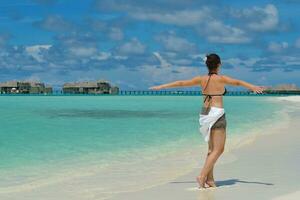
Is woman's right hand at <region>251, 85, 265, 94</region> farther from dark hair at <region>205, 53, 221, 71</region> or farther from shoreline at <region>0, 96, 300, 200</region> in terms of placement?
shoreline at <region>0, 96, 300, 200</region>

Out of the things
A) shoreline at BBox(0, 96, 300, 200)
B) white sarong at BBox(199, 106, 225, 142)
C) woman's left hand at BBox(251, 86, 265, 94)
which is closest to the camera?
woman's left hand at BBox(251, 86, 265, 94)

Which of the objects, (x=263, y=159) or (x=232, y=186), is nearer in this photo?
(x=232, y=186)

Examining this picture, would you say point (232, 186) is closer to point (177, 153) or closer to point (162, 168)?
point (162, 168)

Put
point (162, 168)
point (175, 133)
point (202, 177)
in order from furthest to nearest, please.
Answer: point (175, 133) → point (162, 168) → point (202, 177)

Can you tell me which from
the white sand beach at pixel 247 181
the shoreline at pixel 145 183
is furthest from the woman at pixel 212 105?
the shoreline at pixel 145 183

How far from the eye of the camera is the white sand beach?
298 inches

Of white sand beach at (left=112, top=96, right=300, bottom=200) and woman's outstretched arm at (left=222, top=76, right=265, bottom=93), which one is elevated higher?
woman's outstretched arm at (left=222, top=76, right=265, bottom=93)

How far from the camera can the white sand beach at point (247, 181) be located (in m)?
7.56

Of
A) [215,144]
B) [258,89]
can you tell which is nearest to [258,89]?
[258,89]

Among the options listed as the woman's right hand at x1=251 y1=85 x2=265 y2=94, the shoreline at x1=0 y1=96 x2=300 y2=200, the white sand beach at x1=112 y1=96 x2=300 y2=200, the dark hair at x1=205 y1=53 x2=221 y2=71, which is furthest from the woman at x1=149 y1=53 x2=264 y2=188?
the shoreline at x1=0 y1=96 x2=300 y2=200

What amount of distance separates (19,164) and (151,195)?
5.08 metres

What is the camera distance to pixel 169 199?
7387 mm

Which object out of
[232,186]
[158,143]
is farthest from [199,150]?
[232,186]

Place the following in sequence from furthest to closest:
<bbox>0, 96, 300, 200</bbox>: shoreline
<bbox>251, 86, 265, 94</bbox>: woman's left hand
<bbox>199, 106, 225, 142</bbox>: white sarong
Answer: <bbox>0, 96, 300, 200</bbox>: shoreline, <bbox>199, 106, 225, 142</bbox>: white sarong, <bbox>251, 86, 265, 94</bbox>: woman's left hand
